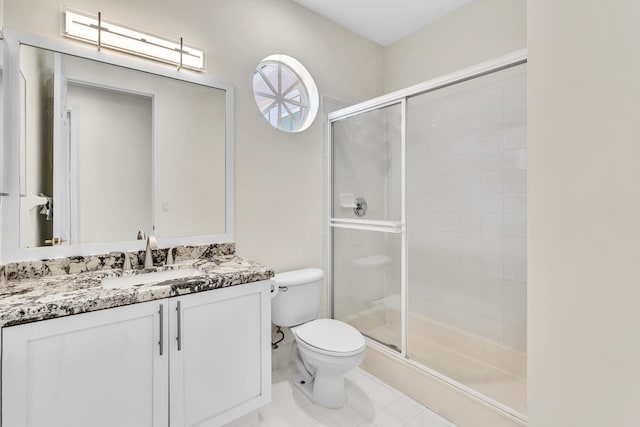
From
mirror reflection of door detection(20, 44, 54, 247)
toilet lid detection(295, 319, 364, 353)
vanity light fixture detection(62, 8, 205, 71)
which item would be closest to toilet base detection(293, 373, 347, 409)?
toilet lid detection(295, 319, 364, 353)

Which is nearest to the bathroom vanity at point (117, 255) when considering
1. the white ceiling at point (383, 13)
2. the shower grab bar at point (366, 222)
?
the shower grab bar at point (366, 222)

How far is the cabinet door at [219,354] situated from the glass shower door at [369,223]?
3.18 ft

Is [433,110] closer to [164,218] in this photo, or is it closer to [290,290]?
[290,290]

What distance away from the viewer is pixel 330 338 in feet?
6.05

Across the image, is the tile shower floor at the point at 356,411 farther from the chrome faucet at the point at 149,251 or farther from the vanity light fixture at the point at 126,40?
the vanity light fixture at the point at 126,40

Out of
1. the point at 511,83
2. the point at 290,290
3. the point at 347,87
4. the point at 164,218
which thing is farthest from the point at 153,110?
the point at 511,83

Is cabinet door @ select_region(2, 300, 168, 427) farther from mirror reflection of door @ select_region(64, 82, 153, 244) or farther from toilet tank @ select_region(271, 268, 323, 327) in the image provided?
Result: toilet tank @ select_region(271, 268, 323, 327)

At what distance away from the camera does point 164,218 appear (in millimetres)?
1756

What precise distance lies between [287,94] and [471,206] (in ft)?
5.65

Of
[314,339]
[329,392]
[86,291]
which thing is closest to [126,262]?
[86,291]

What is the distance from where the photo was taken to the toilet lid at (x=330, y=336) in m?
1.75

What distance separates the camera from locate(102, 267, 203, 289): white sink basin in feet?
4.63

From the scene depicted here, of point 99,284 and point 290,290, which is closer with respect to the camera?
point 99,284

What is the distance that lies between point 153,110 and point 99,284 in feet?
3.19
